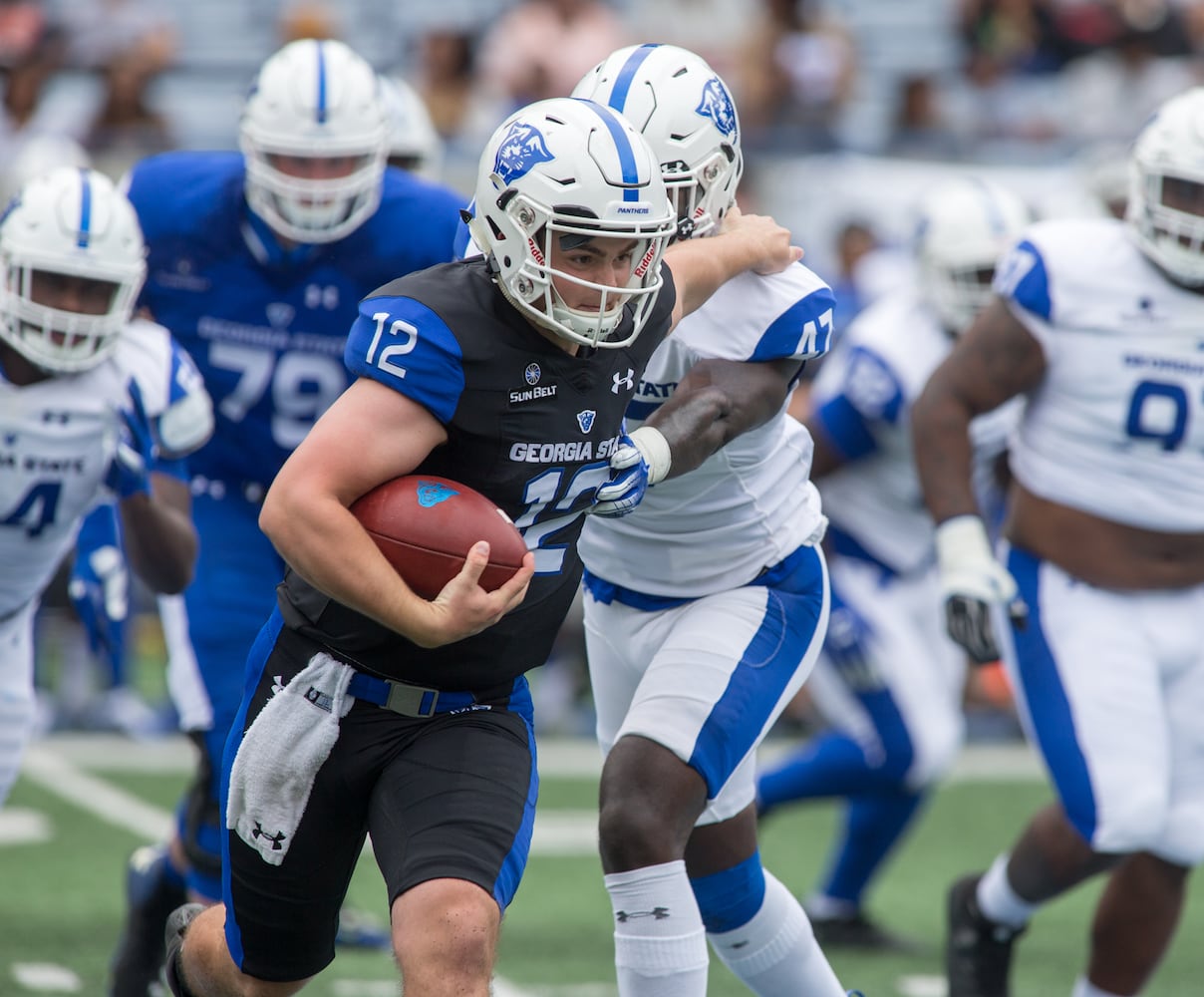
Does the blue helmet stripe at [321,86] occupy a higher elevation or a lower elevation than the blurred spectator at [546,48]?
higher

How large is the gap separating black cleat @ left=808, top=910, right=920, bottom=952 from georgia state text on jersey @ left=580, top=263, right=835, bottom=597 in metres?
2.11

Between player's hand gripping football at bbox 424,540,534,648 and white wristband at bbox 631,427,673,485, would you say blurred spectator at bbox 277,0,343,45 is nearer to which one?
white wristband at bbox 631,427,673,485

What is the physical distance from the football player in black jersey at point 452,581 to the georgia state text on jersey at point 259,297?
1.55 m

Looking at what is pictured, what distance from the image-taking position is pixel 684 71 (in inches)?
145

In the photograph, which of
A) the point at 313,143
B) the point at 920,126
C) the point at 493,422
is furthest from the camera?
the point at 920,126

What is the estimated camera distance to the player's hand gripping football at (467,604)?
2.85 meters

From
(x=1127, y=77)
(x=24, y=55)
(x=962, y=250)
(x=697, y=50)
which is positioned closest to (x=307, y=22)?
(x=24, y=55)

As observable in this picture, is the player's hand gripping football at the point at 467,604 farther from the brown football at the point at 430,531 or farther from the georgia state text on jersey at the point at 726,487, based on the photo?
the georgia state text on jersey at the point at 726,487

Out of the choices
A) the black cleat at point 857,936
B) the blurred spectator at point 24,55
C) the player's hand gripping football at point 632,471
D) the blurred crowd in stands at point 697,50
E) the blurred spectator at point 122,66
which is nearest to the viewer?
the player's hand gripping football at point 632,471

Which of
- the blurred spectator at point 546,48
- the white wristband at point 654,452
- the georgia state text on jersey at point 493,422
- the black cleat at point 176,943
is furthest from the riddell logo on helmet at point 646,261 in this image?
the blurred spectator at point 546,48

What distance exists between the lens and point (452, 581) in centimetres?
286

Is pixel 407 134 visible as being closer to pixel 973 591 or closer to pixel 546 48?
pixel 973 591

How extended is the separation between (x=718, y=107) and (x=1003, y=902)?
2013 millimetres

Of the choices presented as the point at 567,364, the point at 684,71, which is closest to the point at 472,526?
the point at 567,364
